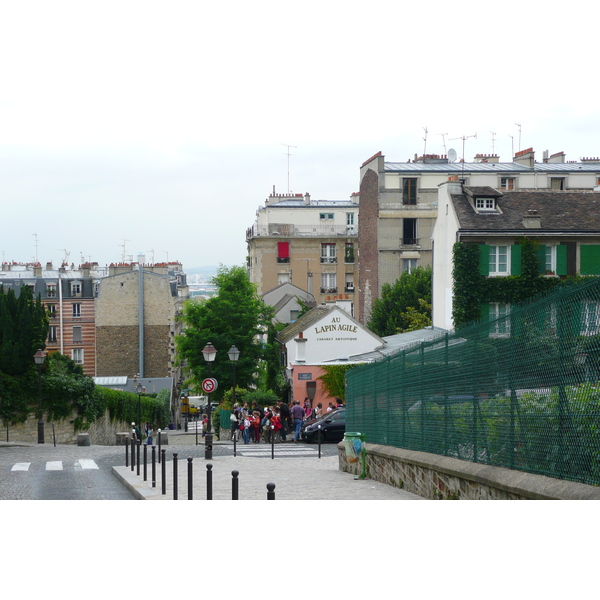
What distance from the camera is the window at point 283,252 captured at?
79500mm

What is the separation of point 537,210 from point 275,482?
26.9 metres

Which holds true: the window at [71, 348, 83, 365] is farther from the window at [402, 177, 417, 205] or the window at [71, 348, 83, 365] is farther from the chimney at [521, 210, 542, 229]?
the chimney at [521, 210, 542, 229]

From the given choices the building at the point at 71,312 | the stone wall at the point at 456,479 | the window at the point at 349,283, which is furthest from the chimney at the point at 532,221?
the building at the point at 71,312

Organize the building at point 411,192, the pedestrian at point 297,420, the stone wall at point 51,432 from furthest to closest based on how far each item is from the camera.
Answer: the building at point 411,192, the stone wall at point 51,432, the pedestrian at point 297,420

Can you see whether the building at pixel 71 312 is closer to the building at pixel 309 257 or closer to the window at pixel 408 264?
the building at pixel 309 257

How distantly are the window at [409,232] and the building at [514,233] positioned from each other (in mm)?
20198

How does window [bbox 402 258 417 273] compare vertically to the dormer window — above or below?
below

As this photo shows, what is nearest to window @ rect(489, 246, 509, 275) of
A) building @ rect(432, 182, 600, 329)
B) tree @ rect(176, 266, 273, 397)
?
building @ rect(432, 182, 600, 329)

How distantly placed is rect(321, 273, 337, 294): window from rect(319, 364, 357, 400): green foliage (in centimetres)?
4004

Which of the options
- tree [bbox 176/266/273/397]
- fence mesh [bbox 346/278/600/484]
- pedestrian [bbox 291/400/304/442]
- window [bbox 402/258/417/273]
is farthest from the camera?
window [bbox 402/258/417/273]

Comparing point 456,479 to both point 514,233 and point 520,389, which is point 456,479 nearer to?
point 520,389

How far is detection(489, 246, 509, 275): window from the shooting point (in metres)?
37.6

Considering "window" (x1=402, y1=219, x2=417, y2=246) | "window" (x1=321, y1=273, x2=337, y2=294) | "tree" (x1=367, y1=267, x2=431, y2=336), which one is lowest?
"tree" (x1=367, y1=267, x2=431, y2=336)

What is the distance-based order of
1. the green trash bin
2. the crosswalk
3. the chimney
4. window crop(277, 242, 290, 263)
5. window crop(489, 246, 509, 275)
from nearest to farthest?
1. the green trash bin
2. the crosswalk
3. window crop(489, 246, 509, 275)
4. the chimney
5. window crop(277, 242, 290, 263)
